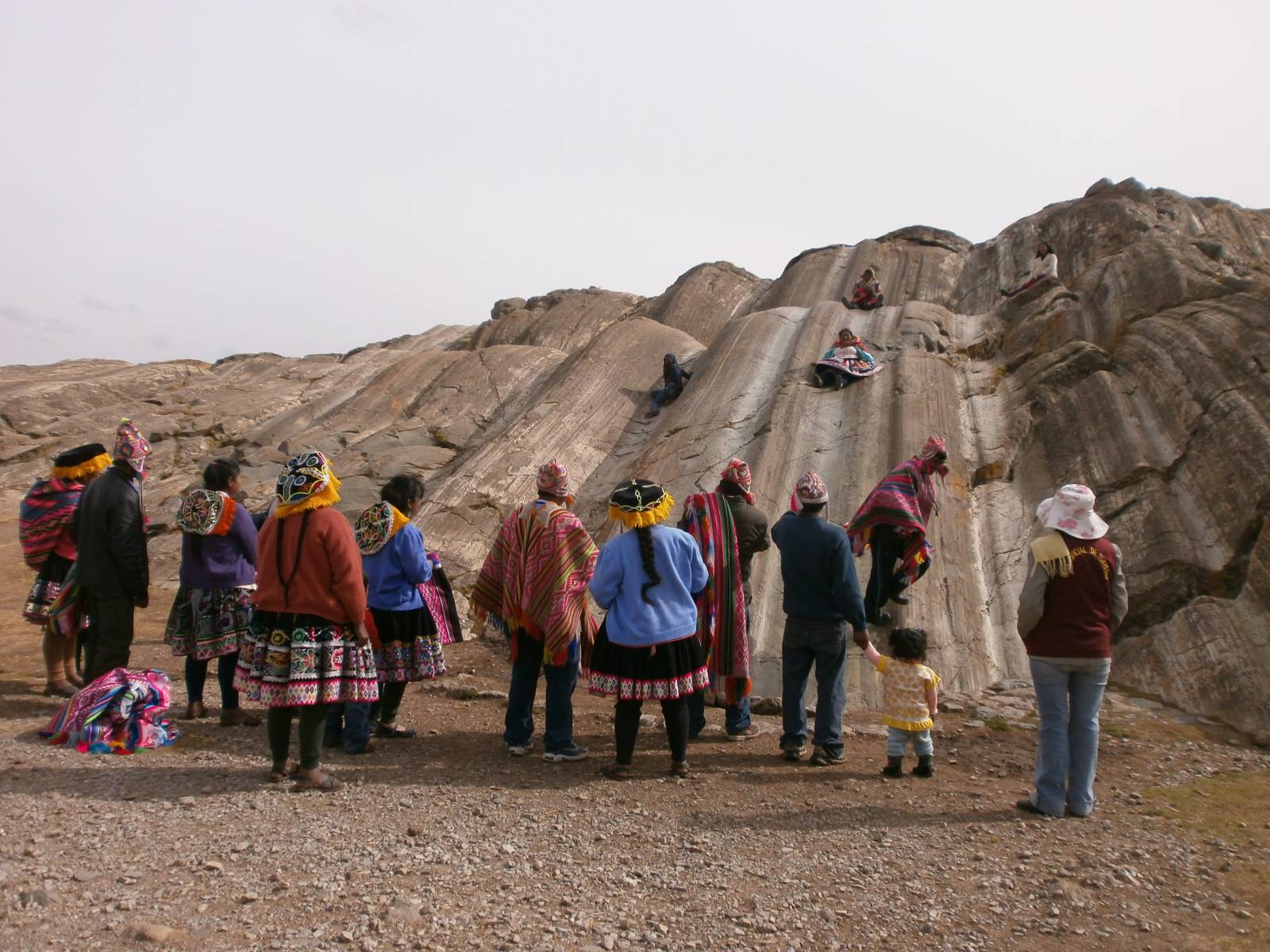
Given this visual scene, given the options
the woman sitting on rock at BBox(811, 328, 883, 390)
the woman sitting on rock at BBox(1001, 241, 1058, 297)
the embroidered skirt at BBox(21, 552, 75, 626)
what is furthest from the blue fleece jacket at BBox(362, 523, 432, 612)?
the woman sitting on rock at BBox(1001, 241, 1058, 297)

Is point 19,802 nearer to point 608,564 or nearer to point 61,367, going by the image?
point 608,564

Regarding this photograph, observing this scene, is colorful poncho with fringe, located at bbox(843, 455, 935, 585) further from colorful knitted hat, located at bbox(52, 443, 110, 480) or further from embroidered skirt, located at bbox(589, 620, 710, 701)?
colorful knitted hat, located at bbox(52, 443, 110, 480)

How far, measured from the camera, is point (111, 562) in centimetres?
643

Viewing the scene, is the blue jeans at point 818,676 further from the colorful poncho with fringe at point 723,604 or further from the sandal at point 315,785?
the sandal at point 315,785

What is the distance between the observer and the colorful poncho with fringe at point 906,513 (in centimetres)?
827

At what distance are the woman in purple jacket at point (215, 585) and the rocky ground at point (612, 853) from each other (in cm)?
35

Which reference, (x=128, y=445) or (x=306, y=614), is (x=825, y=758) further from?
(x=128, y=445)

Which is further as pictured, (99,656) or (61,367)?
(61,367)

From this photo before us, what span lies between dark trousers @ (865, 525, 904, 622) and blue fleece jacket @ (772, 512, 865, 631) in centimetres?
244

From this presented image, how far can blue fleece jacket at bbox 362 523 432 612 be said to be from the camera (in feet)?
19.5

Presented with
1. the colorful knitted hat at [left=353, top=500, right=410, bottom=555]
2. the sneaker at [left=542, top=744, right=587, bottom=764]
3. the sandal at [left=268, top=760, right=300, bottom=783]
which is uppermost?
the colorful knitted hat at [left=353, top=500, right=410, bottom=555]

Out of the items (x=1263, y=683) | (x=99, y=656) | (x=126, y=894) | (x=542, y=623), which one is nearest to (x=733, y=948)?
(x=126, y=894)

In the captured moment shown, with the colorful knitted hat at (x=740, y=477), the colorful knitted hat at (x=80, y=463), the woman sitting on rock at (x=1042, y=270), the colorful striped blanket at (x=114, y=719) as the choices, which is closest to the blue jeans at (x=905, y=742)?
the colorful knitted hat at (x=740, y=477)

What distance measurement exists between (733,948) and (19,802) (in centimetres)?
364
